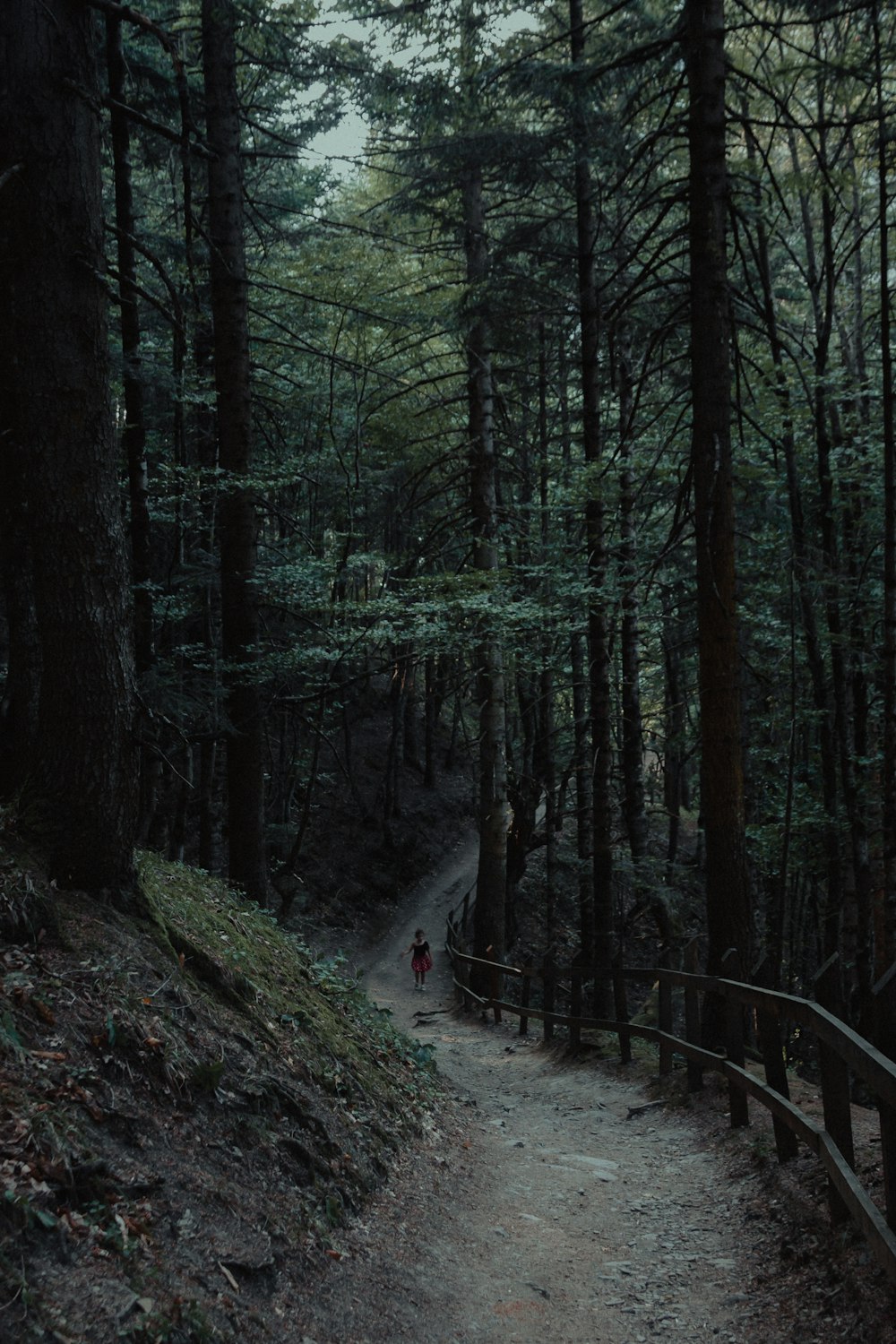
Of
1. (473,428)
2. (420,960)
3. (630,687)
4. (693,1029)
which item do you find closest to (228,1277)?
(693,1029)

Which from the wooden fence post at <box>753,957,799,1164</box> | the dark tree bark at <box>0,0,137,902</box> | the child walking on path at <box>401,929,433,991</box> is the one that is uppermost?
the dark tree bark at <box>0,0,137,902</box>

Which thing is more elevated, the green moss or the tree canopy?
the tree canopy

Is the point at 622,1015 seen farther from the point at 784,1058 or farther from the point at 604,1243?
the point at 604,1243

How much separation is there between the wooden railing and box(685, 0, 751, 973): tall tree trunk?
103cm

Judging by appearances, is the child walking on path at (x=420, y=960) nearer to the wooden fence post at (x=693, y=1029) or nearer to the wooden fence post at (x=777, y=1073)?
the wooden fence post at (x=693, y=1029)

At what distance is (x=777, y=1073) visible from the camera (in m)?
6.34

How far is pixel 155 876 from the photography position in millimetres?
7352

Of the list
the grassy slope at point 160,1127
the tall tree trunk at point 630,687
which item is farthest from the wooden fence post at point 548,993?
the grassy slope at point 160,1127

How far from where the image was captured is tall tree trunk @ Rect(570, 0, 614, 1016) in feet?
45.4

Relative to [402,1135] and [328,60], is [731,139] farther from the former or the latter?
[402,1135]

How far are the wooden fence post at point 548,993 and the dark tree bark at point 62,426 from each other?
32.0ft

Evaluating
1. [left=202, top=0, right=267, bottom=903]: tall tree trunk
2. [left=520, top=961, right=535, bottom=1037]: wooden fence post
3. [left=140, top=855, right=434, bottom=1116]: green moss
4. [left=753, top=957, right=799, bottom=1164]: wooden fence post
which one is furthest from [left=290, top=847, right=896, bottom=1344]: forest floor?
[left=520, top=961, right=535, bottom=1037]: wooden fence post

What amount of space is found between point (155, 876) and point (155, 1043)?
2.72 meters

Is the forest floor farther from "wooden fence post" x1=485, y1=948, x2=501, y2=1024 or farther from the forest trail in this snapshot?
"wooden fence post" x1=485, y1=948, x2=501, y2=1024
